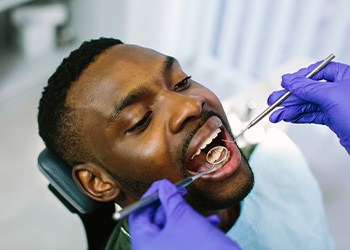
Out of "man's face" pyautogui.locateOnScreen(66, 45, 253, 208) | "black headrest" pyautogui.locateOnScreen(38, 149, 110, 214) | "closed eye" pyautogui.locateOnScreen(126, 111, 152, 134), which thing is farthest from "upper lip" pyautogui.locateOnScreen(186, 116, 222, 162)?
"black headrest" pyautogui.locateOnScreen(38, 149, 110, 214)

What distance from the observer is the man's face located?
117cm

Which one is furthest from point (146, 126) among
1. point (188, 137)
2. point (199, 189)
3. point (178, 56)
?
point (178, 56)

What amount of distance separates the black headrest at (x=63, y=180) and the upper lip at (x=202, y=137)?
1.19 feet

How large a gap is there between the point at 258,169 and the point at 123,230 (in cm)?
56

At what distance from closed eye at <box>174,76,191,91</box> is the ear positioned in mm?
307

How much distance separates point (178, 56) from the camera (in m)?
3.16

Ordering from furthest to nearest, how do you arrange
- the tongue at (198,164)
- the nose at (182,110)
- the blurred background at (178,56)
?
the blurred background at (178,56) < the tongue at (198,164) < the nose at (182,110)

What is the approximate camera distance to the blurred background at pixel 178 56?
214cm

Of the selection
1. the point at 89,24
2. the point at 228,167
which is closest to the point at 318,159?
the point at 228,167

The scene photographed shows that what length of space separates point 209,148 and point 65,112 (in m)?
0.42

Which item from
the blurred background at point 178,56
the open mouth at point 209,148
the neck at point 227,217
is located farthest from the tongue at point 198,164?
the blurred background at point 178,56

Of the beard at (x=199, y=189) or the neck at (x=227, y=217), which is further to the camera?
the neck at (x=227, y=217)

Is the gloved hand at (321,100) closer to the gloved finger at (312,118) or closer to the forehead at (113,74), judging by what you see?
Result: the gloved finger at (312,118)

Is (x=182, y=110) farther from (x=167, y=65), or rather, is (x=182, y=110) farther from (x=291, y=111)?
(x=291, y=111)
